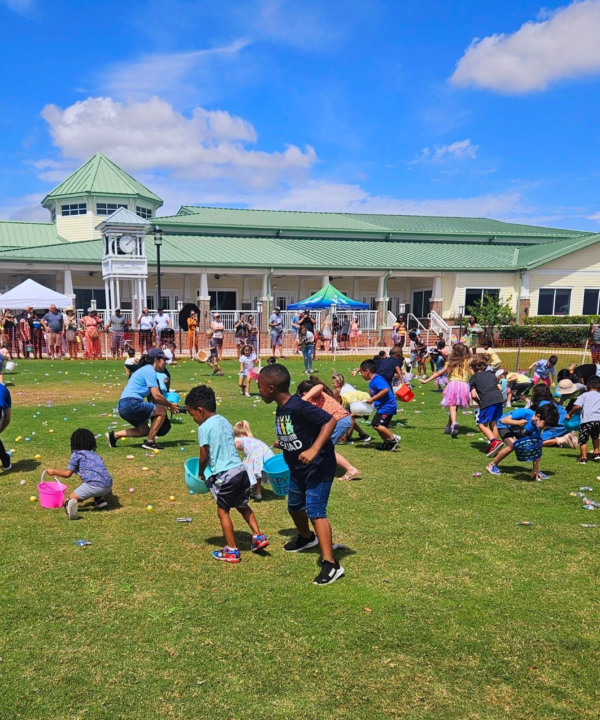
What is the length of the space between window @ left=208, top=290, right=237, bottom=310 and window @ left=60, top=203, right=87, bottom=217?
9.77 meters

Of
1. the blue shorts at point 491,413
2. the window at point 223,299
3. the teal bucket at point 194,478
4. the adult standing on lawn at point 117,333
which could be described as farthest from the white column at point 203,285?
the teal bucket at point 194,478

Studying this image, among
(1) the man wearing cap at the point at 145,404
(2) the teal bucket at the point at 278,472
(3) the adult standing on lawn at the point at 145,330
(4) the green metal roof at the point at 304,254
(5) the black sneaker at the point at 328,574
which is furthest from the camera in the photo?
(4) the green metal roof at the point at 304,254

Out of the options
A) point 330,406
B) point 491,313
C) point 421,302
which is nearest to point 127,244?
point 421,302

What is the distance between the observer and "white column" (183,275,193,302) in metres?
33.8

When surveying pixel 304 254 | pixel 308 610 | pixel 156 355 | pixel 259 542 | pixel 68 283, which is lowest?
pixel 308 610

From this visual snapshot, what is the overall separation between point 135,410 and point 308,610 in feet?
18.0

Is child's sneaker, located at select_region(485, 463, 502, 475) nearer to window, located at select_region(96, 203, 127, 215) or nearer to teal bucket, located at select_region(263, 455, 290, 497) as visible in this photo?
teal bucket, located at select_region(263, 455, 290, 497)

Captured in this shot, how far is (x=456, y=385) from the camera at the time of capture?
1088cm

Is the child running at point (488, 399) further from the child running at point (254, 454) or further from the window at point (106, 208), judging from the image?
the window at point (106, 208)

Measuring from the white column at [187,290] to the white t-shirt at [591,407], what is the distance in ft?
89.4

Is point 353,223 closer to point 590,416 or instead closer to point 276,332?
point 276,332

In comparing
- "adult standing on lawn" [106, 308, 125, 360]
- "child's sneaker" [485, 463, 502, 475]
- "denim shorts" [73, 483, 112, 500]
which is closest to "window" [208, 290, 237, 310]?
"adult standing on lawn" [106, 308, 125, 360]

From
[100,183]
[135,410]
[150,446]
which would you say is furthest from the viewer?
[100,183]

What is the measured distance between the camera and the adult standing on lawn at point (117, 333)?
24.4m
